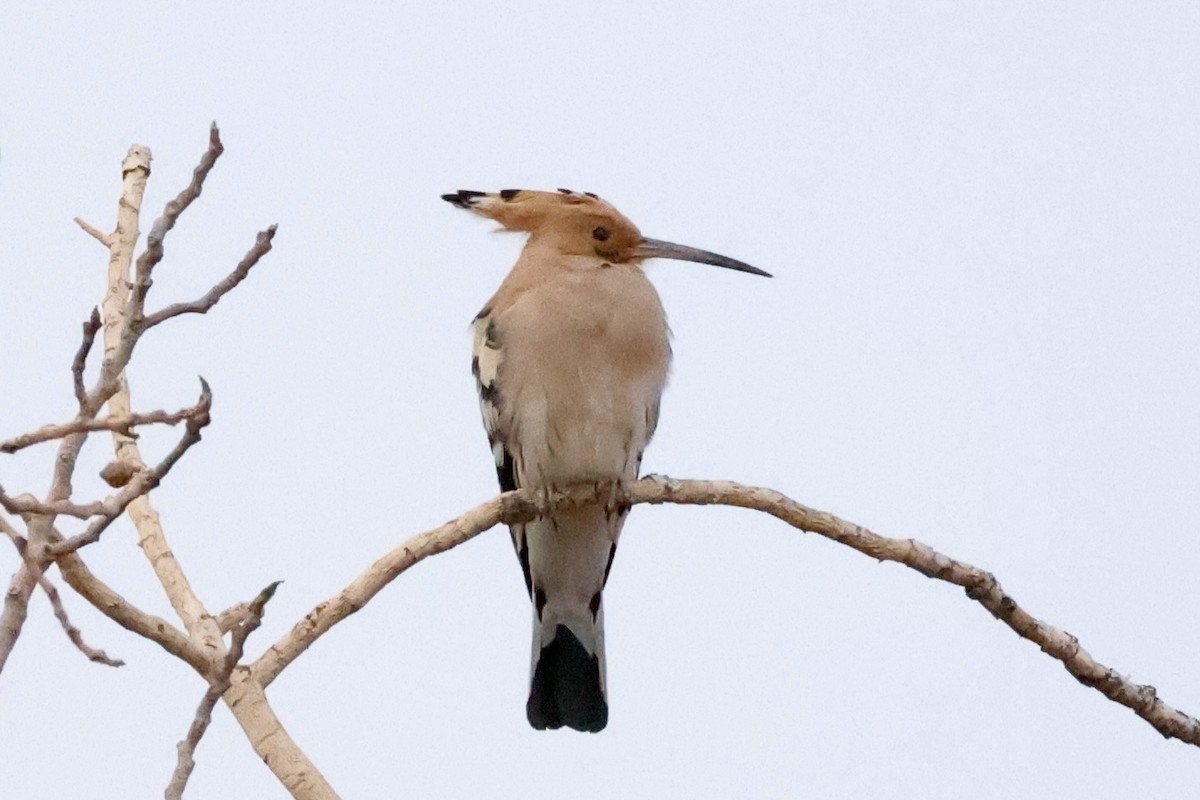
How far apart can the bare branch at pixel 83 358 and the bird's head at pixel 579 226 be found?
86.7 inches

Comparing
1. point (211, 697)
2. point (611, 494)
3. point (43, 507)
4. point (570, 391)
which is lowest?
point (211, 697)

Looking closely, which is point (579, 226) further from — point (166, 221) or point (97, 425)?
point (97, 425)

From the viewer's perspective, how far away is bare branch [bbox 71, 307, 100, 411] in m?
1.96

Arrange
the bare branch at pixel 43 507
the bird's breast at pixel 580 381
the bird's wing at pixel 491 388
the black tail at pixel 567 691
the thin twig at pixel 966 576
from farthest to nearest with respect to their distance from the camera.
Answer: the black tail at pixel 567 691 → the bird's wing at pixel 491 388 → the bird's breast at pixel 580 381 → the thin twig at pixel 966 576 → the bare branch at pixel 43 507

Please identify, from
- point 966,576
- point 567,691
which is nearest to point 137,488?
point 966,576

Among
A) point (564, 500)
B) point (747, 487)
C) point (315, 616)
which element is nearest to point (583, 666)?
point (564, 500)

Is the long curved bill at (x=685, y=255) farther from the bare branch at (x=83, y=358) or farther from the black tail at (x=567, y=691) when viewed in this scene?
the bare branch at (x=83, y=358)

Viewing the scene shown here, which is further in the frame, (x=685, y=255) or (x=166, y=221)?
(x=685, y=255)

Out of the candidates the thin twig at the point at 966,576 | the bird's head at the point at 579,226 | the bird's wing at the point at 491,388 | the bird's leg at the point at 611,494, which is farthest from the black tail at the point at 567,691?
the thin twig at the point at 966,576

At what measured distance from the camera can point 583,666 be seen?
164 inches

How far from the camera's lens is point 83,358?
6.57 feet

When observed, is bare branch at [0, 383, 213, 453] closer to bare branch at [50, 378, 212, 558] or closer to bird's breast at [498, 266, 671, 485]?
bare branch at [50, 378, 212, 558]

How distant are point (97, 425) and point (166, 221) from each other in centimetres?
33

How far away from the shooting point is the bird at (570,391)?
12.4 feet
